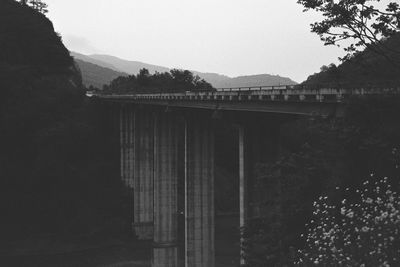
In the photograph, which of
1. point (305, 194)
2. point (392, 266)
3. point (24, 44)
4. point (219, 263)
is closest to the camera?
point (392, 266)

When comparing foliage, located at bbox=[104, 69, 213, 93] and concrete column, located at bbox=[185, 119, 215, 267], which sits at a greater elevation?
foliage, located at bbox=[104, 69, 213, 93]

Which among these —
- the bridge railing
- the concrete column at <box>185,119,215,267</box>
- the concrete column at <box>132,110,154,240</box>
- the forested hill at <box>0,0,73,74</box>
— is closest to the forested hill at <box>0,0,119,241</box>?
the forested hill at <box>0,0,73,74</box>

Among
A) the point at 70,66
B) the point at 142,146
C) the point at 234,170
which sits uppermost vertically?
the point at 70,66

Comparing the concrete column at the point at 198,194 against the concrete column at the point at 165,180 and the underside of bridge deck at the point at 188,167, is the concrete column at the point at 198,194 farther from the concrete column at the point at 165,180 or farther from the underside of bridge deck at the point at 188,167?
the concrete column at the point at 165,180

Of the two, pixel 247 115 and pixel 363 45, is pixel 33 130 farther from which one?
pixel 363 45

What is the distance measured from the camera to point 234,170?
323 feet

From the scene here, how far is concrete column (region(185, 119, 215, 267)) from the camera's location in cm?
4341

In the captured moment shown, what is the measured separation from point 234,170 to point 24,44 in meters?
49.7

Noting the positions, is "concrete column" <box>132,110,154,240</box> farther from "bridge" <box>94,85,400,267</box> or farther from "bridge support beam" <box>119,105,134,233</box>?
"bridge support beam" <box>119,105,134,233</box>

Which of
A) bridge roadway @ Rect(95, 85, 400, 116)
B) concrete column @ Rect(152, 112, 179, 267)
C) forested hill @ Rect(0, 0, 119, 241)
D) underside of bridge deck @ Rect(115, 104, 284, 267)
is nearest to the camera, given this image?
bridge roadway @ Rect(95, 85, 400, 116)

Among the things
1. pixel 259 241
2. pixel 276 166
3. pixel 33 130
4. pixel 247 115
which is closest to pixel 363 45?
pixel 276 166

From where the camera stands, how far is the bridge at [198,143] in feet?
76.6

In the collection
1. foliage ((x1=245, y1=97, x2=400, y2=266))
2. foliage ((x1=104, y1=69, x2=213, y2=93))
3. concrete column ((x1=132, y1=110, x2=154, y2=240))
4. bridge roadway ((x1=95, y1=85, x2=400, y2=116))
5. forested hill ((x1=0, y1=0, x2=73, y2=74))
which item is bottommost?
concrete column ((x1=132, y1=110, x2=154, y2=240))

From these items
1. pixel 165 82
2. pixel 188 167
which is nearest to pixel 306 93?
pixel 188 167
